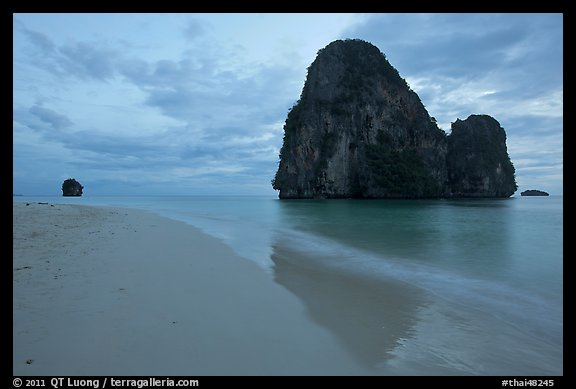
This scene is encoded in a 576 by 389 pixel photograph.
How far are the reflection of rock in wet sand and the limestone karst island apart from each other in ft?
234

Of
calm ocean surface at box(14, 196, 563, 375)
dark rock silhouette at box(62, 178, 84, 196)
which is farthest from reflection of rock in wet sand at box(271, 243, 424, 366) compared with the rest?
dark rock silhouette at box(62, 178, 84, 196)

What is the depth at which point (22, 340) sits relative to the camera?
3369mm

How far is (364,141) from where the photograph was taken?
8056 cm

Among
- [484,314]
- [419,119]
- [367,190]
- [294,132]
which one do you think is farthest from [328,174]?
[484,314]

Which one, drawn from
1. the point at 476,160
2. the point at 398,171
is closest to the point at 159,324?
the point at 398,171

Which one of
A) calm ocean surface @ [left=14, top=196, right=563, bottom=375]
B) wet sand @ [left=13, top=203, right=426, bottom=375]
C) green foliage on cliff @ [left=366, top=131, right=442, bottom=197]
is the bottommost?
calm ocean surface @ [left=14, top=196, right=563, bottom=375]

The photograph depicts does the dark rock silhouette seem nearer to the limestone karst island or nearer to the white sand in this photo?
the limestone karst island

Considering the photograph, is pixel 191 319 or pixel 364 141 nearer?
pixel 191 319

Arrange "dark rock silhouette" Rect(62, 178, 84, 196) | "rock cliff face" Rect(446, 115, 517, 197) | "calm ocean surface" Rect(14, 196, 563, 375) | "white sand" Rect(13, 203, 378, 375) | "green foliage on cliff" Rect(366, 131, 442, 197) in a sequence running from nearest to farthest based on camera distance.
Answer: "white sand" Rect(13, 203, 378, 375) → "calm ocean surface" Rect(14, 196, 563, 375) → "green foliage on cliff" Rect(366, 131, 442, 197) → "rock cliff face" Rect(446, 115, 517, 197) → "dark rock silhouette" Rect(62, 178, 84, 196)

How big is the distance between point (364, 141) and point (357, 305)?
79133 mm

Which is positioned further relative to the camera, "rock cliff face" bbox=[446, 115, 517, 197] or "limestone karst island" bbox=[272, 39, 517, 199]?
"rock cliff face" bbox=[446, 115, 517, 197]

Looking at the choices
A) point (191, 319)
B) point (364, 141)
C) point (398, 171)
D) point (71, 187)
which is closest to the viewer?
point (191, 319)

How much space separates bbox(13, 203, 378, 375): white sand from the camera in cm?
307

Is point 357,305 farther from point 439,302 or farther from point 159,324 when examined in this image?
point 159,324
